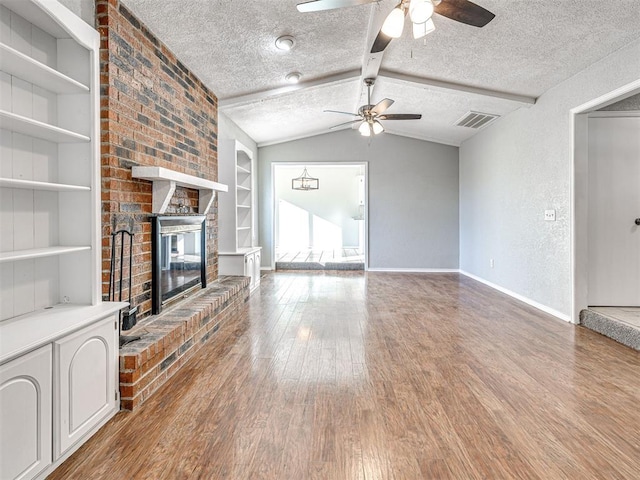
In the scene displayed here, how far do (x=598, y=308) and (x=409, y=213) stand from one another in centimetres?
435

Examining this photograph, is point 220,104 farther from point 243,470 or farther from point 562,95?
point 243,470

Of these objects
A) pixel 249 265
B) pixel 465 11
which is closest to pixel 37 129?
pixel 465 11

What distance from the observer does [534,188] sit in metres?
4.84

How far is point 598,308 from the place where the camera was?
4.03 m

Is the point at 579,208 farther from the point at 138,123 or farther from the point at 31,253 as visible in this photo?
the point at 31,253

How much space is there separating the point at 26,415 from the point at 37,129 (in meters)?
1.36

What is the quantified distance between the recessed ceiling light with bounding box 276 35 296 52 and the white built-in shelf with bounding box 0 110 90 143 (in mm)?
2218

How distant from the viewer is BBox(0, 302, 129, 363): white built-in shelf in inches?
60.6

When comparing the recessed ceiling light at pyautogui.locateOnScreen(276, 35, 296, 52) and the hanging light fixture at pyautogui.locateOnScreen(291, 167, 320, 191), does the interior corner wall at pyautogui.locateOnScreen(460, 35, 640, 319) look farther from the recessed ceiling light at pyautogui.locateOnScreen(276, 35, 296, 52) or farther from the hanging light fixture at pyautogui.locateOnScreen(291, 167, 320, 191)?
the hanging light fixture at pyautogui.locateOnScreen(291, 167, 320, 191)

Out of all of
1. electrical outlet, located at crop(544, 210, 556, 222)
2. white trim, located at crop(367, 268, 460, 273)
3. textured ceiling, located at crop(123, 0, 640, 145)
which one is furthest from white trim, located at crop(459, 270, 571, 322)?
textured ceiling, located at crop(123, 0, 640, 145)

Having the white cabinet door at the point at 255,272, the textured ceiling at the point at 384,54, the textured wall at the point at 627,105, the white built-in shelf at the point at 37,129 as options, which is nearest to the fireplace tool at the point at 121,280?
the white built-in shelf at the point at 37,129

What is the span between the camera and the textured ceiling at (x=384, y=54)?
10.1 ft

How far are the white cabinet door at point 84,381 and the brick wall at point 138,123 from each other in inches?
25.4

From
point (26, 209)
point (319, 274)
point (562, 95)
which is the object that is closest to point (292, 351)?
point (26, 209)
